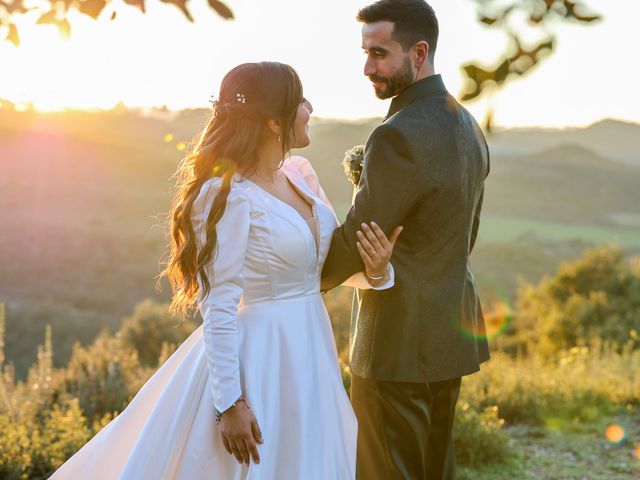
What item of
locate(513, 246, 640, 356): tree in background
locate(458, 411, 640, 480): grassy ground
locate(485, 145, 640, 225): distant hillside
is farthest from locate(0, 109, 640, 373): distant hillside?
locate(458, 411, 640, 480): grassy ground

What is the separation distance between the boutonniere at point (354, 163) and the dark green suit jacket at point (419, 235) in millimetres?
187

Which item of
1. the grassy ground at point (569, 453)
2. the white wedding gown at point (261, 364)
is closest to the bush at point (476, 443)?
the grassy ground at point (569, 453)

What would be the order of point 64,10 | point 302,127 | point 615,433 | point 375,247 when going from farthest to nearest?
1. point 615,433
2. point 302,127
3. point 375,247
4. point 64,10

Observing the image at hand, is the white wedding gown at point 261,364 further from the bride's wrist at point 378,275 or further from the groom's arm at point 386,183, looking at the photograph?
the groom's arm at point 386,183

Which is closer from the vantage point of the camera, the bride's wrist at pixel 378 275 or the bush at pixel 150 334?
the bride's wrist at pixel 378 275

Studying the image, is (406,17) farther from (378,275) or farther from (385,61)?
(378,275)

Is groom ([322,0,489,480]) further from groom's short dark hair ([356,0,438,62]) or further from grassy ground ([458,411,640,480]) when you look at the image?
grassy ground ([458,411,640,480])

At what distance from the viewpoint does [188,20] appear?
1.43 m

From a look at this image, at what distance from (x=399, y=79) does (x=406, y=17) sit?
0.21 metres

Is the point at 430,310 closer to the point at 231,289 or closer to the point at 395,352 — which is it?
the point at 395,352

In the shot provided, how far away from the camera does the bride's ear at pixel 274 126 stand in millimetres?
2561

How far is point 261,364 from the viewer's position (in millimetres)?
2594

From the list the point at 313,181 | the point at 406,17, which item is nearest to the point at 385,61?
the point at 406,17

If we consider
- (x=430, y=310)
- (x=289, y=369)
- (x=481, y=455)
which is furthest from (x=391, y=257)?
(x=481, y=455)
